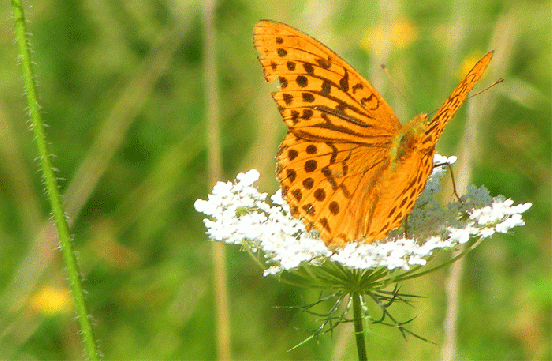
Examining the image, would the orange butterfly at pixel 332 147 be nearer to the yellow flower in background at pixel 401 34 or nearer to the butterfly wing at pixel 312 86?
the butterfly wing at pixel 312 86

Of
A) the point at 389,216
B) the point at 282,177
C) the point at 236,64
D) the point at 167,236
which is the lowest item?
the point at 389,216

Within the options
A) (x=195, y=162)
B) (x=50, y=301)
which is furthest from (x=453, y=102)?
(x=50, y=301)

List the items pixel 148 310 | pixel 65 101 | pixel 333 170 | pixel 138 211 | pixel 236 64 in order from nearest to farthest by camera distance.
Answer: pixel 333 170
pixel 148 310
pixel 138 211
pixel 65 101
pixel 236 64

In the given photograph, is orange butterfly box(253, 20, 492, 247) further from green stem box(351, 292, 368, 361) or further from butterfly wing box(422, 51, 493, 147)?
green stem box(351, 292, 368, 361)

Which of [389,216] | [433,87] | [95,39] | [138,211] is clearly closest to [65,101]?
[95,39]

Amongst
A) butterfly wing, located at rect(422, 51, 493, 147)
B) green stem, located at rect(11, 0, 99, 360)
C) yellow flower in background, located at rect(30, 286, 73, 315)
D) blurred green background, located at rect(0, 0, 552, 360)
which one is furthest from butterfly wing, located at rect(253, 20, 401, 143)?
yellow flower in background, located at rect(30, 286, 73, 315)

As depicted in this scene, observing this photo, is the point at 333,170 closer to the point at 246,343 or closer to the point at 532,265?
the point at 246,343

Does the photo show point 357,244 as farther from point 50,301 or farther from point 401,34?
point 401,34


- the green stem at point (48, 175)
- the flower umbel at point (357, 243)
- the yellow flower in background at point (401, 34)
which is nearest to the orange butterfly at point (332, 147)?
the flower umbel at point (357, 243)
